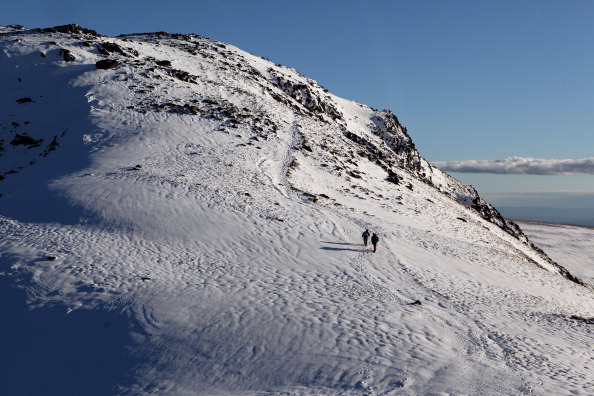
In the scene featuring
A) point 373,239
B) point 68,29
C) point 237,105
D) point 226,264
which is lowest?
point 226,264

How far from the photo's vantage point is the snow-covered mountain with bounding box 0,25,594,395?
39.5 feet

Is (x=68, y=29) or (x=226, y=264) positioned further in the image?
(x=68, y=29)

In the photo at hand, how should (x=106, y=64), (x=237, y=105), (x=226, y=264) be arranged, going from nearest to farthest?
1. (x=226, y=264)
2. (x=106, y=64)
3. (x=237, y=105)

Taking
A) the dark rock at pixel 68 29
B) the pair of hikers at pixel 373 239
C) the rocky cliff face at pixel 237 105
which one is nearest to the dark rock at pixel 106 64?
the rocky cliff face at pixel 237 105

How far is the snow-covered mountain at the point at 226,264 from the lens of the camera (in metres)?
12.0

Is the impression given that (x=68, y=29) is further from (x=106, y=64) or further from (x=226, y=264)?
(x=226, y=264)

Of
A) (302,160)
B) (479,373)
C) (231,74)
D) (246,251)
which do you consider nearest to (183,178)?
(246,251)

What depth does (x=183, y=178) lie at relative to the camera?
30.0 metres

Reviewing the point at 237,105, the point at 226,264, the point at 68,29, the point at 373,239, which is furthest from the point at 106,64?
the point at 373,239

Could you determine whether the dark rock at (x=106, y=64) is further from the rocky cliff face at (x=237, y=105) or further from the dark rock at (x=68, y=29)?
the dark rock at (x=68, y=29)

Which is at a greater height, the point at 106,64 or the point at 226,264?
the point at 106,64

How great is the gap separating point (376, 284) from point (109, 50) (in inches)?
2012

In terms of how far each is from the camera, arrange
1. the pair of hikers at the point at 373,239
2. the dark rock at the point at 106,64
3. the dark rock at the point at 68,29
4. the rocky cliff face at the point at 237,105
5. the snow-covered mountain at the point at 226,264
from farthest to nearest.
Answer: the dark rock at the point at 68,29 → the dark rock at the point at 106,64 → the rocky cliff face at the point at 237,105 → the pair of hikers at the point at 373,239 → the snow-covered mountain at the point at 226,264

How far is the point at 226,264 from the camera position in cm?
1961
